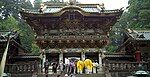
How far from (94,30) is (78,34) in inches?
58.4

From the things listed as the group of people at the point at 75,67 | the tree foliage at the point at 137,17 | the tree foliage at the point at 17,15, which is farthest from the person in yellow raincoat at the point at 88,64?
the tree foliage at the point at 17,15

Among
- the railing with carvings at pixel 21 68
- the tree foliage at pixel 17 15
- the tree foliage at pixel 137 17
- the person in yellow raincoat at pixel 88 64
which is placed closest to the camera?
the railing with carvings at pixel 21 68

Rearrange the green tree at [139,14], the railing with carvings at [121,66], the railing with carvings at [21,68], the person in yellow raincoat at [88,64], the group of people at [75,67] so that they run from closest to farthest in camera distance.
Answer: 1. the railing with carvings at [21,68]
2. the railing with carvings at [121,66]
3. the group of people at [75,67]
4. the person in yellow raincoat at [88,64]
5. the green tree at [139,14]

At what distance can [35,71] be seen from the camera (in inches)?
672

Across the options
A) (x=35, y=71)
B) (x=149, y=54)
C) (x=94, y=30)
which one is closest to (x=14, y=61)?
(x=35, y=71)

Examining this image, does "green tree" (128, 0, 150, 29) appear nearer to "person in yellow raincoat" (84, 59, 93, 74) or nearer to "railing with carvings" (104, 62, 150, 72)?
"railing with carvings" (104, 62, 150, 72)

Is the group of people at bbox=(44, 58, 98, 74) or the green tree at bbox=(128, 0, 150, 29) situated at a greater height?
the green tree at bbox=(128, 0, 150, 29)

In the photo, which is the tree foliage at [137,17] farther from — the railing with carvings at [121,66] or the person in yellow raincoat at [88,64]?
the person in yellow raincoat at [88,64]

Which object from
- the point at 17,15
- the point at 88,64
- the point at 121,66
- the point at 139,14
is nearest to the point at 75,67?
the point at 88,64

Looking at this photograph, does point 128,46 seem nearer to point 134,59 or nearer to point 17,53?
point 134,59

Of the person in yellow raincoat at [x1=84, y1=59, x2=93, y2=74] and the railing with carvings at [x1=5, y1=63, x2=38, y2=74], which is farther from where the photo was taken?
the person in yellow raincoat at [x1=84, y1=59, x2=93, y2=74]

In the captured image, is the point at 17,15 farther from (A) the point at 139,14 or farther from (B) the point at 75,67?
(B) the point at 75,67

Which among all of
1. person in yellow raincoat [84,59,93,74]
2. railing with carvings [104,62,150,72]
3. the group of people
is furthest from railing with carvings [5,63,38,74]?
railing with carvings [104,62,150,72]

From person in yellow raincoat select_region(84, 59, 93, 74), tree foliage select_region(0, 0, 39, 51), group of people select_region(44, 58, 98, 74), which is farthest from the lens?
tree foliage select_region(0, 0, 39, 51)
